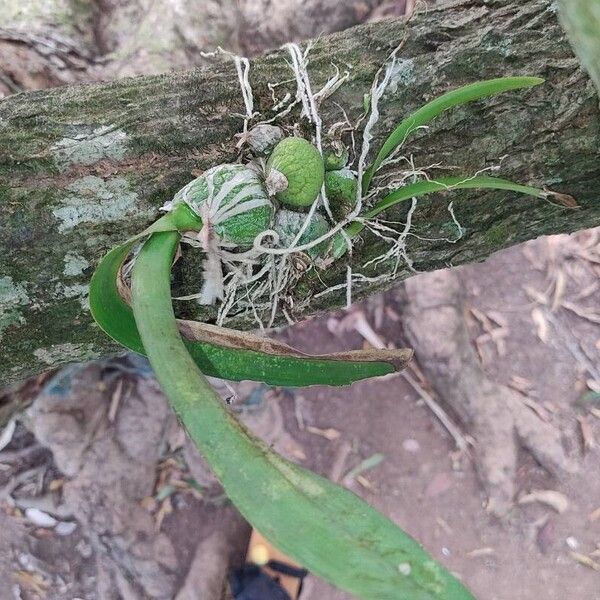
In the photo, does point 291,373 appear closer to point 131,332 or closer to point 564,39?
point 131,332

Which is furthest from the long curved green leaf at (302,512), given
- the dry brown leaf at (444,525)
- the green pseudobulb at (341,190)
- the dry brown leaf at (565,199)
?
the dry brown leaf at (444,525)

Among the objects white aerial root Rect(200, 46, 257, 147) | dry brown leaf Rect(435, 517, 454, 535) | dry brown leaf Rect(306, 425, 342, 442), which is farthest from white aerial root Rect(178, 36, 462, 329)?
dry brown leaf Rect(435, 517, 454, 535)

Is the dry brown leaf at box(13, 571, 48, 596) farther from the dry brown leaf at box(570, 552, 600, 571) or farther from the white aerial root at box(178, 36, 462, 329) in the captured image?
the dry brown leaf at box(570, 552, 600, 571)

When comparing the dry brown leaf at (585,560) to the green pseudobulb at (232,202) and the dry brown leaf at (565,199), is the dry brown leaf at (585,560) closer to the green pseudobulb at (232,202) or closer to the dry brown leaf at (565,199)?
the dry brown leaf at (565,199)

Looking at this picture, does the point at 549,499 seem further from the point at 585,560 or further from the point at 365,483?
the point at 365,483

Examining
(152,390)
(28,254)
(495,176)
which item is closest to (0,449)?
(152,390)

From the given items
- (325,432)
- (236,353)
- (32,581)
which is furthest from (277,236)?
(32,581)
